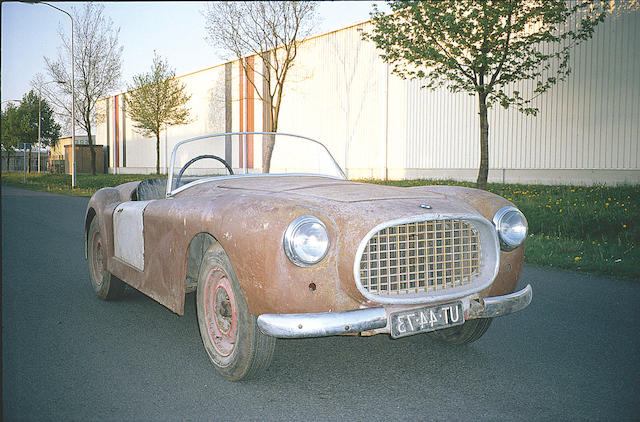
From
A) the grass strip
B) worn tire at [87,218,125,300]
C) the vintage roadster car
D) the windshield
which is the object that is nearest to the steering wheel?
the windshield

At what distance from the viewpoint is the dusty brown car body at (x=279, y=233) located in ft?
9.16

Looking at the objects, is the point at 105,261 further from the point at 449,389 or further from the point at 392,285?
the point at 449,389

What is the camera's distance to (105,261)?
15.6ft

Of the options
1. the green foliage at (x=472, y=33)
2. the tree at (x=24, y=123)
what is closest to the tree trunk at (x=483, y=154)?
the green foliage at (x=472, y=33)

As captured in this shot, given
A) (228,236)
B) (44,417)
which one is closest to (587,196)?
(228,236)

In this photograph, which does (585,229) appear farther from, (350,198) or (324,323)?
(324,323)

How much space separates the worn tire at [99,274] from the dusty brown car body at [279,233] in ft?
2.94

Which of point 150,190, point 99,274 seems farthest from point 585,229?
point 99,274

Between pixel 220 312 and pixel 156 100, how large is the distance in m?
31.3

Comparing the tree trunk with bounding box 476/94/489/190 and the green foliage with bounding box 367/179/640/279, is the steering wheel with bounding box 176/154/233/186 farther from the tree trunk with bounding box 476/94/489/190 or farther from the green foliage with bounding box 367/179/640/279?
the tree trunk with bounding box 476/94/489/190

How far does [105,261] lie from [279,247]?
260 cm

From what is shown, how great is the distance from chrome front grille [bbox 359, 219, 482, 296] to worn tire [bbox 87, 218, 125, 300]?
9.38ft

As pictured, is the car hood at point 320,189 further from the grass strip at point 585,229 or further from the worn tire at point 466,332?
the grass strip at point 585,229

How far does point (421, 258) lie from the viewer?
305cm
